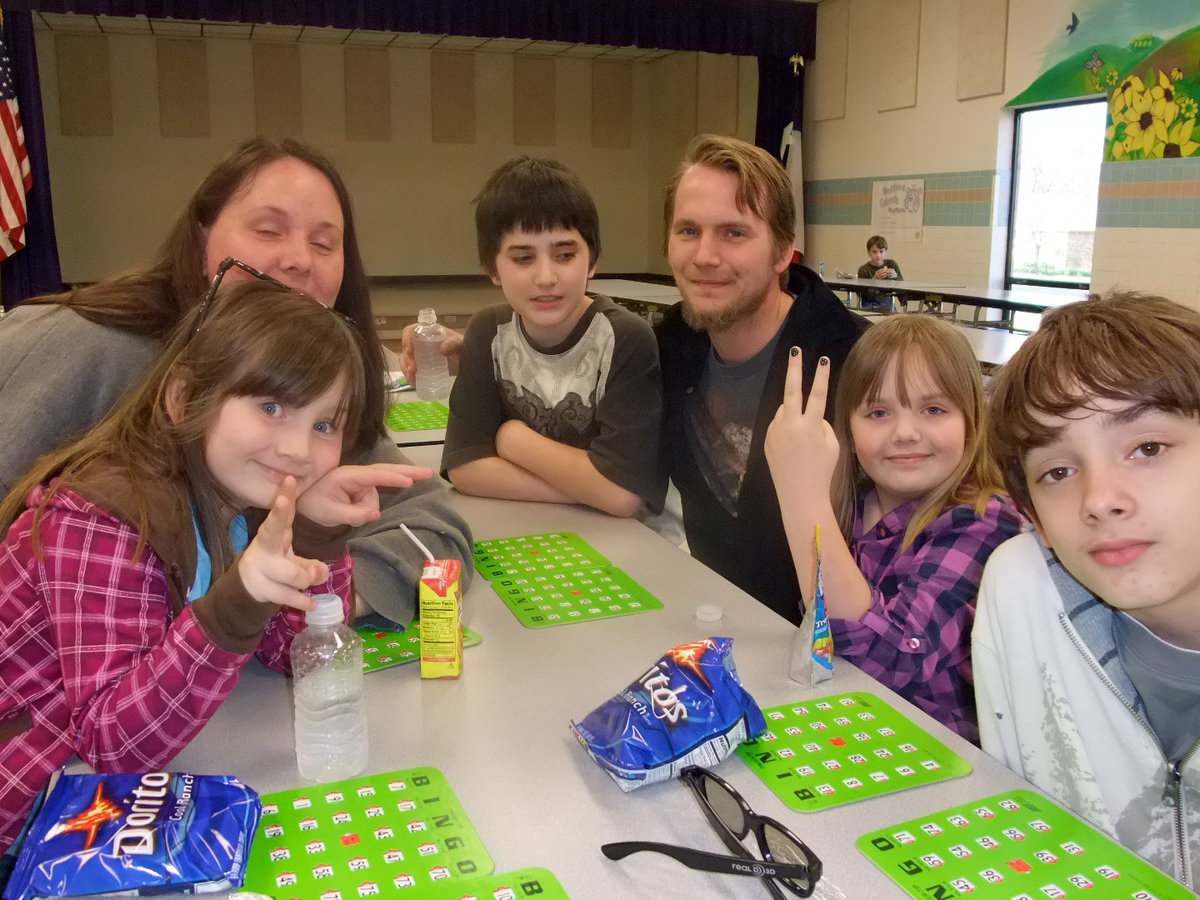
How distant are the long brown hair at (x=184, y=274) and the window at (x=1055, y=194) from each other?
6.43 metres

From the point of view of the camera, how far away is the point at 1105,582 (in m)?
1.10

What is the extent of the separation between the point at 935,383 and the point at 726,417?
0.62 m

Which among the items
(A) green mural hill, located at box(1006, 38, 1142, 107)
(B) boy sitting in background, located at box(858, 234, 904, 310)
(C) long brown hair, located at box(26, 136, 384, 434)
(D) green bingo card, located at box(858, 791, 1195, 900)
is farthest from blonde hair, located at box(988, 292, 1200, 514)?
(A) green mural hill, located at box(1006, 38, 1142, 107)

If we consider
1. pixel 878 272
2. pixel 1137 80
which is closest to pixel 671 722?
pixel 1137 80

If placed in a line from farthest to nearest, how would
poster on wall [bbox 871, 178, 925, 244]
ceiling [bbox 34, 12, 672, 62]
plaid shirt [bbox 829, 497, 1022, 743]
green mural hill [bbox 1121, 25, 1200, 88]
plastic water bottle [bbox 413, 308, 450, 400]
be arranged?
ceiling [bbox 34, 12, 672, 62] → poster on wall [bbox 871, 178, 925, 244] → green mural hill [bbox 1121, 25, 1200, 88] → plastic water bottle [bbox 413, 308, 450, 400] → plaid shirt [bbox 829, 497, 1022, 743]

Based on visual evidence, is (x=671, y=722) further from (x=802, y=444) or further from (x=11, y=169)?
(x=11, y=169)

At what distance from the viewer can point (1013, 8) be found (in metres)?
7.08

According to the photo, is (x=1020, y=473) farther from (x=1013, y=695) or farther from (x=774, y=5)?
(x=774, y=5)

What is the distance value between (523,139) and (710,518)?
11122 mm

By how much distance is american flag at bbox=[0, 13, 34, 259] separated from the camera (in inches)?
308

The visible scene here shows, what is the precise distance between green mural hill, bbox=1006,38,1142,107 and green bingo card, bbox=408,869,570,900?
6.86 metres

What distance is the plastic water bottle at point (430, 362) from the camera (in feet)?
10.1

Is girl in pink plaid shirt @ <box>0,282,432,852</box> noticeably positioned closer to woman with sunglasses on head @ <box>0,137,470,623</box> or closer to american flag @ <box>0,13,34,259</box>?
woman with sunglasses on head @ <box>0,137,470,623</box>

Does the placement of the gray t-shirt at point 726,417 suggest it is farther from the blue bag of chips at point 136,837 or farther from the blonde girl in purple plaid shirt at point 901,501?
the blue bag of chips at point 136,837
